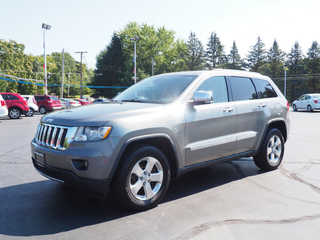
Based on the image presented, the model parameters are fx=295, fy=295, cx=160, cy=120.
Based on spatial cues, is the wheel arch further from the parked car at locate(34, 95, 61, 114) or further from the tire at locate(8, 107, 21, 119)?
the parked car at locate(34, 95, 61, 114)

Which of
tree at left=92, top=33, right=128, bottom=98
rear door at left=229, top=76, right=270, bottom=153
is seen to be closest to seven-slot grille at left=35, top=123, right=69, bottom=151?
rear door at left=229, top=76, right=270, bottom=153

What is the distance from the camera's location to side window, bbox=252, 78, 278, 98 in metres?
5.33

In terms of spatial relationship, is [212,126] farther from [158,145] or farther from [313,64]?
[313,64]

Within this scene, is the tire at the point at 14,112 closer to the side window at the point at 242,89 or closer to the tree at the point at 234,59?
the side window at the point at 242,89

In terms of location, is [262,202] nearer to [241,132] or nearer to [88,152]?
[241,132]

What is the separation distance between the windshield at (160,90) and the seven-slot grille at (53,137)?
4.27 ft

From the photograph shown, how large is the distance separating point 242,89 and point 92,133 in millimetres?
2833

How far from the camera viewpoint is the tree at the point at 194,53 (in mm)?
71062

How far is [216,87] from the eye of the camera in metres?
4.57

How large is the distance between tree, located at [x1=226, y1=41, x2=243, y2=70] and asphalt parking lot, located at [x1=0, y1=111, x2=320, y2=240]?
74.9 meters

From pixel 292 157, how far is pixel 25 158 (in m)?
5.98

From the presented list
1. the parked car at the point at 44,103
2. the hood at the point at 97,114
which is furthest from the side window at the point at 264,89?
the parked car at the point at 44,103

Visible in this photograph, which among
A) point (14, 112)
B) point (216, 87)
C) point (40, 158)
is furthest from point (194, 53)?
point (40, 158)

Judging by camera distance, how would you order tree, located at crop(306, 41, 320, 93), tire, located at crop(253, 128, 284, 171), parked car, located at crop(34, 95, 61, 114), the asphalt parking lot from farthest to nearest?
1. tree, located at crop(306, 41, 320, 93)
2. parked car, located at crop(34, 95, 61, 114)
3. tire, located at crop(253, 128, 284, 171)
4. the asphalt parking lot
